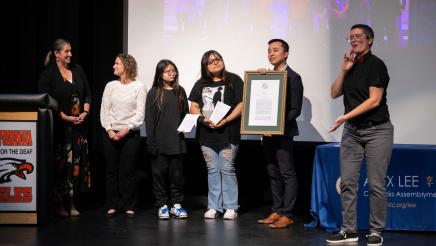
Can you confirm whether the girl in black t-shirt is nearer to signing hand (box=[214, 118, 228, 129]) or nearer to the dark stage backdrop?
signing hand (box=[214, 118, 228, 129])

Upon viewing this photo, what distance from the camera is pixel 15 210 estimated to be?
5.40 meters

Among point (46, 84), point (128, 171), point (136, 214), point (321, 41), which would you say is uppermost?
point (321, 41)

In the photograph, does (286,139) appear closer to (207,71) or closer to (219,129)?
(219,129)

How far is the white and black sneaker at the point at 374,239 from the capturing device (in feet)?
15.1

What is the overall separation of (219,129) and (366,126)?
4.90 feet

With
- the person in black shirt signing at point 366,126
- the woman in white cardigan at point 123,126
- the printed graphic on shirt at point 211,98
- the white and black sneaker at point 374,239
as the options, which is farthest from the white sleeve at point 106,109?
the white and black sneaker at point 374,239

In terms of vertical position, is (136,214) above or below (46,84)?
below

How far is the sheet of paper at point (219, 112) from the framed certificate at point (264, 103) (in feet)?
0.56

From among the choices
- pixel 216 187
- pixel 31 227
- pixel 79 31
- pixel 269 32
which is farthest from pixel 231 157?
pixel 79 31

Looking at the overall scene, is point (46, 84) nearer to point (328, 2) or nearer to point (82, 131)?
point (82, 131)

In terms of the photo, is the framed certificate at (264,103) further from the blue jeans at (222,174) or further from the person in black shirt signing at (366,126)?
the person in black shirt signing at (366,126)

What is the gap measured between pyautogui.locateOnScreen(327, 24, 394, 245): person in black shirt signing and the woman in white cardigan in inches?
76.0

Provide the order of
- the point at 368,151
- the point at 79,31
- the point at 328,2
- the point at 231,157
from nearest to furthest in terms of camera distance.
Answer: the point at 368,151, the point at 231,157, the point at 328,2, the point at 79,31

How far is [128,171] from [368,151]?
2.21 metres
